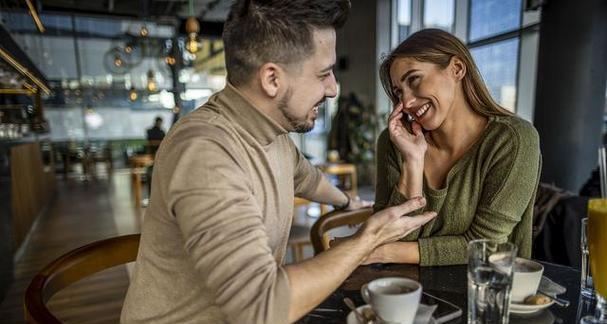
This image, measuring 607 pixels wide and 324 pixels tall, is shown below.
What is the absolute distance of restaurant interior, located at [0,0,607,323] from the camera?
1.18 m

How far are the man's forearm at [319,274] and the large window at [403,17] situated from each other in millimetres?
7067

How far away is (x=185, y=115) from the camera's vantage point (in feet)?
3.05

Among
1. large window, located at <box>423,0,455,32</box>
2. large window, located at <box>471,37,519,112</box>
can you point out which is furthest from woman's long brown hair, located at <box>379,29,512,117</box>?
large window, located at <box>423,0,455,32</box>

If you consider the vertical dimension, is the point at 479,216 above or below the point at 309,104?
below

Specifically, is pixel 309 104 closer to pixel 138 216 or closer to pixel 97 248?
pixel 97 248

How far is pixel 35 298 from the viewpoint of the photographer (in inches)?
34.6

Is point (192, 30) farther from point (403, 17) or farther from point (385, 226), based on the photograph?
point (385, 226)

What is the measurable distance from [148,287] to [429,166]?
40.7 inches

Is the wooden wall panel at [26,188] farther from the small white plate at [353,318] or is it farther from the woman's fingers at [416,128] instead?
the small white plate at [353,318]

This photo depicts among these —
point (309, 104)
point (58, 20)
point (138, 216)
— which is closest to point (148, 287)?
point (309, 104)

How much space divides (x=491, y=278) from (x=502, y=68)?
4985 mm

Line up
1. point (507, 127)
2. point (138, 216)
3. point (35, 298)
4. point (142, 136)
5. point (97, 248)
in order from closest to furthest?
point (35, 298)
point (97, 248)
point (507, 127)
point (138, 216)
point (142, 136)

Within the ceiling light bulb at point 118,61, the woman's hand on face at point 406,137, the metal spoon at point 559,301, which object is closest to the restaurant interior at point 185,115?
the metal spoon at point 559,301

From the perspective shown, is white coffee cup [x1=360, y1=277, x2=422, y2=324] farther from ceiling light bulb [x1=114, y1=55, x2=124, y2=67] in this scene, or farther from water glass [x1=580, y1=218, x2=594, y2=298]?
ceiling light bulb [x1=114, y1=55, x2=124, y2=67]
